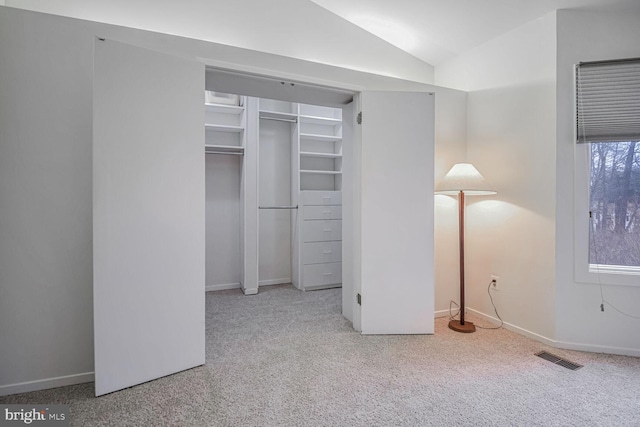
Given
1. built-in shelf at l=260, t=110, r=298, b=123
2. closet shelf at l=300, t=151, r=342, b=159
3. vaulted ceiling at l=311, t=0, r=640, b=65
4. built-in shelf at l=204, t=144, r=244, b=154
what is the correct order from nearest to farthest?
vaulted ceiling at l=311, t=0, r=640, b=65 < built-in shelf at l=204, t=144, r=244, b=154 < built-in shelf at l=260, t=110, r=298, b=123 < closet shelf at l=300, t=151, r=342, b=159

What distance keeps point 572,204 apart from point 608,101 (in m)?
0.78

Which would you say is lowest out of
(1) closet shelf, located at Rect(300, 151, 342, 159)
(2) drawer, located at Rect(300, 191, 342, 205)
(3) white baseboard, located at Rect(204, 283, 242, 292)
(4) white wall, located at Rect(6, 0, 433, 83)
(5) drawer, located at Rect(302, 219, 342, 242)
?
(3) white baseboard, located at Rect(204, 283, 242, 292)

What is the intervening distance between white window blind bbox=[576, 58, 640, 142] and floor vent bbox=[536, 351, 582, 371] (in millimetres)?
1593

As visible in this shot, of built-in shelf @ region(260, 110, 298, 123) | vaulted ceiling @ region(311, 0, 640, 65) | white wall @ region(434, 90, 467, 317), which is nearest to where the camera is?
vaulted ceiling @ region(311, 0, 640, 65)

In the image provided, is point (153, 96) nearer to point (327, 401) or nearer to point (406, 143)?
point (406, 143)

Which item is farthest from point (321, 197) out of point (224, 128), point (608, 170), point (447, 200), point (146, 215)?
point (608, 170)

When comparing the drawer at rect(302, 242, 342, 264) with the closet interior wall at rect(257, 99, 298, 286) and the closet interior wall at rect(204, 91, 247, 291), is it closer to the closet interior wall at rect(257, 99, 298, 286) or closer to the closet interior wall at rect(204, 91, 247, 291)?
the closet interior wall at rect(257, 99, 298, 286)

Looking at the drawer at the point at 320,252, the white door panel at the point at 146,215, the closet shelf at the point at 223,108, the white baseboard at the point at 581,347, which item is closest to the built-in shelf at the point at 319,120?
the closet shelf at the point at 223,108

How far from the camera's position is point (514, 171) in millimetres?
2699

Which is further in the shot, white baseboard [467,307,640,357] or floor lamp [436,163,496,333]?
floor lamp [436,163,496,333]

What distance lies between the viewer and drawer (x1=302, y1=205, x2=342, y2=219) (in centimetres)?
407

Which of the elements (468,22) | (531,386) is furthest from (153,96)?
(531,386)

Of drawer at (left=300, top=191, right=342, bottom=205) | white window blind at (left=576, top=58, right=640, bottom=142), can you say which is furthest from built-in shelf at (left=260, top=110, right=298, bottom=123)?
white window blind at (left=576, top=58, right=640, bottom=142)

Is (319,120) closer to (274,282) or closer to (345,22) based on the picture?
(345,22)
